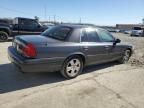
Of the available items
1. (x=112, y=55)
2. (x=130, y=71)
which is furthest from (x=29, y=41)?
(x=130, y=71)

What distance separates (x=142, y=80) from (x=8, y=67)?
166 inches

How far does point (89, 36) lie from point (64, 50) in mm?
1149

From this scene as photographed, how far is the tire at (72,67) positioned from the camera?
16.3 ft

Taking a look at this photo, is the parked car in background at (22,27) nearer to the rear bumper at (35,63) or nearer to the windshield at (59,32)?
the windshield at (59,32)

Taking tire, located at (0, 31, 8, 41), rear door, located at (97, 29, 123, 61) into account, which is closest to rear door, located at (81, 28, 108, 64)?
rear door, located at (97, 29, 123, 61)

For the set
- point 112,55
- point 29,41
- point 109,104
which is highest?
point 29,41

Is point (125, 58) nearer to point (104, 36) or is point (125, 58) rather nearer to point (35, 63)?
point (104, 36)

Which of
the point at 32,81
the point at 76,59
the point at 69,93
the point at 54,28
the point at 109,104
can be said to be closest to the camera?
the point at 109,104

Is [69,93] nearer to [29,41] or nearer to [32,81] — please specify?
[32,81]

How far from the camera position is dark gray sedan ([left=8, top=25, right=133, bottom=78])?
436cm

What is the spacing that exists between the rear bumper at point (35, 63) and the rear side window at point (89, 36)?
109 centimetres

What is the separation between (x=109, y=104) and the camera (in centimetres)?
377

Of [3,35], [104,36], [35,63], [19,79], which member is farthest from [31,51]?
[3,35]

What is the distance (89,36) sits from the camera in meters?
5.52
